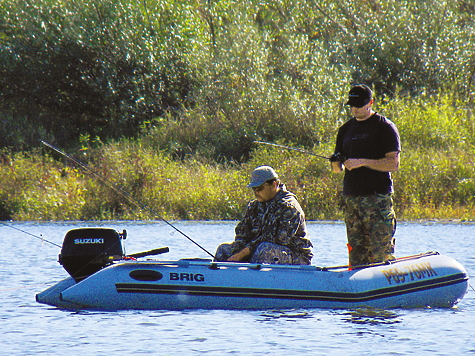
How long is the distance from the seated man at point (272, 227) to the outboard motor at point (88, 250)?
35.7 inches

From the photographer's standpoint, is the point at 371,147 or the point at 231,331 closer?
the point at 231,331

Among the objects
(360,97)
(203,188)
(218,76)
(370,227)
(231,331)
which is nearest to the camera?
(231,331)

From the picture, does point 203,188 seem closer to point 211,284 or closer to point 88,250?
point 88,250

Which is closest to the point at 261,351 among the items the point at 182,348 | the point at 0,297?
A: the point at 182,348

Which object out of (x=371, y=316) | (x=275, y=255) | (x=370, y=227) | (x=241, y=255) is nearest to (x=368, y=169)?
(x=370, y=227)

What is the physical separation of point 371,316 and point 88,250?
2.11 m

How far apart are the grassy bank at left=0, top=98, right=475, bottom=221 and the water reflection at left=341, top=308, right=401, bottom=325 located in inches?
361

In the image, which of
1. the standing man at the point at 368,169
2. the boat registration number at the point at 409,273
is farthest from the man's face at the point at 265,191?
the boat registration number at the point at 409,273

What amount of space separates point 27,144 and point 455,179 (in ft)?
38.0

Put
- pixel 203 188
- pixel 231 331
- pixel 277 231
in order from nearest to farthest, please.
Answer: pixel 231 331, pixel 277 231, pixel 203 188

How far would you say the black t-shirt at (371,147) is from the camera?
5.16 metres

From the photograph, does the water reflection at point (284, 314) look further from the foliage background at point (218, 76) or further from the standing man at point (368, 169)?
the foliage background at point (218, 76)

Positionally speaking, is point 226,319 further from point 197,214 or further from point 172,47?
point 172,47

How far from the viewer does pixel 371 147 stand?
518 cm
